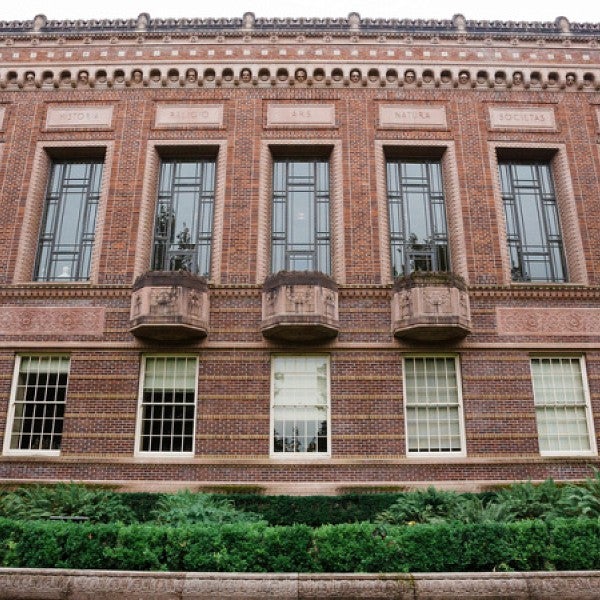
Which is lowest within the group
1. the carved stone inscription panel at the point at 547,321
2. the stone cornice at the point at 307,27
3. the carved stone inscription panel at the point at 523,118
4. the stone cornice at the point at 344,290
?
the carved stone inscription panel at the point at 547,321

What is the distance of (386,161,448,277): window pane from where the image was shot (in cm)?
1777

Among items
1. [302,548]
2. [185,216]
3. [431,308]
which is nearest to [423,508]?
[302,548]

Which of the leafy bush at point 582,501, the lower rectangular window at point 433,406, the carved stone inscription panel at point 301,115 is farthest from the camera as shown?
the carved stone inscription panel at point 301,115

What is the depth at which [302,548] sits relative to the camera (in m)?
8.84

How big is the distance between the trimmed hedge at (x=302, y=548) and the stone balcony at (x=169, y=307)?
23.4 ft

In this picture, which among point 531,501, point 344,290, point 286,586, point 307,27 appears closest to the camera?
point 286,586

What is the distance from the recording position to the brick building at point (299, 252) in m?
15.7

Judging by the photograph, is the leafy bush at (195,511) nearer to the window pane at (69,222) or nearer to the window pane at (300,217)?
the window pane at (300,217)

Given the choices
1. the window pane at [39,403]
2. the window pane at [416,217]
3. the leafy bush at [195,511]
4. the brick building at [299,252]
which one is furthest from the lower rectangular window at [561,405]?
the window pane at [39,403]

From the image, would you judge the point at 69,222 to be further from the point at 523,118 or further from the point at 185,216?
the point at 523,118

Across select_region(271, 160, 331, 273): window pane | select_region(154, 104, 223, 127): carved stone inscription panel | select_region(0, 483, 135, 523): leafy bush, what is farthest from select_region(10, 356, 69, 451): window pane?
select_region(154, 104, 223, 127): carved stone inscription panel

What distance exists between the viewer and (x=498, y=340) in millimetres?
16375

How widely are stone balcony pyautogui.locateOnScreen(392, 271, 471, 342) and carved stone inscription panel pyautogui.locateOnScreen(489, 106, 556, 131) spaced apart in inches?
238

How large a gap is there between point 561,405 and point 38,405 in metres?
15.4
